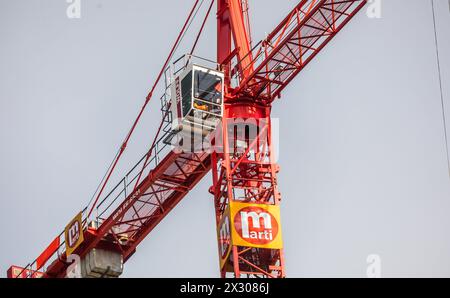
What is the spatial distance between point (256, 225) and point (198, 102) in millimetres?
5054

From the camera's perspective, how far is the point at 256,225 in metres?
43.5

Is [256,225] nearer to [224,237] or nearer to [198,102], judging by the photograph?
→ [224,237]

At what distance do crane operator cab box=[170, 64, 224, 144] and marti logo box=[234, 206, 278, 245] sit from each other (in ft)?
11.3

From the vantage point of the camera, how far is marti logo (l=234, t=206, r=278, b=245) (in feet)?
142

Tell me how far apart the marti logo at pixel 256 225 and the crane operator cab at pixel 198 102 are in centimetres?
345

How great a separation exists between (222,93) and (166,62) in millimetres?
8658

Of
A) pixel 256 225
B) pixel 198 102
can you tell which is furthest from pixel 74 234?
pixel 256 225

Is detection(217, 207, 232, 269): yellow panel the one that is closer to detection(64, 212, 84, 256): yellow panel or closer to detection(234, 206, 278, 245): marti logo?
detection(234, 206, 278, 245): marti logo

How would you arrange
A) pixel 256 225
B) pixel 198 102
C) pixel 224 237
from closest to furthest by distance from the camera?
pixel 256 225, pixel 198 102, pixel 224 237

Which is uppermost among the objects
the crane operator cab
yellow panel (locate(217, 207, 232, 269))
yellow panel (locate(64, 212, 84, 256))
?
the crane operator cab
